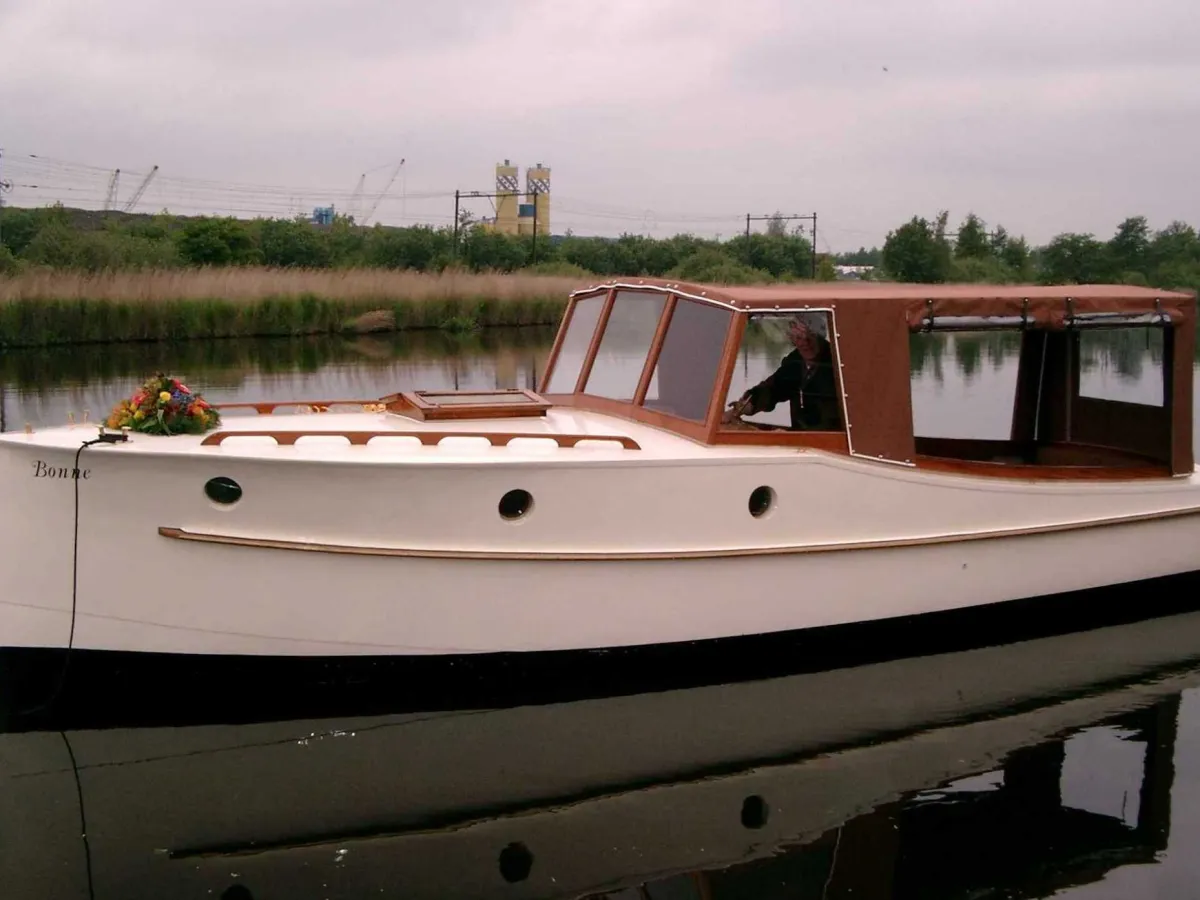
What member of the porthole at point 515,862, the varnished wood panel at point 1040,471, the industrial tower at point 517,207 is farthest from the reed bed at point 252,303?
the industrial tower at point 517,207

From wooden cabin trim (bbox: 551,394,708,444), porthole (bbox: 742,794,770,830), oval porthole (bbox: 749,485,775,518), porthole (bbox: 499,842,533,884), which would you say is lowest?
porthole (bbox: 499,842,533,884)

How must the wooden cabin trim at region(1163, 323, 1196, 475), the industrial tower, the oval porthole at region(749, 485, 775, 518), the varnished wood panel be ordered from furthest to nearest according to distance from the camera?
the industrial tower < the wooden cabin trim at region(1163, 323, 1196, 475) < the varnished wood panel < the oval porthole at region(749, 485, 775, 518)

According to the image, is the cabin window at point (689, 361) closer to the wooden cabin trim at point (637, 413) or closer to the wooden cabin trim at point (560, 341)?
the wooden cabin trim at point (637, 413)

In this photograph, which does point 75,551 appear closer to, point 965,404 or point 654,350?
point 654,350

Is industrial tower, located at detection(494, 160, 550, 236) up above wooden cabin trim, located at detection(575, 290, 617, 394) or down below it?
above

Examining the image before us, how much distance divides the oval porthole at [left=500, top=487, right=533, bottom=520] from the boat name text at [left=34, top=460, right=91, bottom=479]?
210 centimetres

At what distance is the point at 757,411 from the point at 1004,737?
2.35 metres

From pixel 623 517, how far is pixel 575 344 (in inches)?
95.8

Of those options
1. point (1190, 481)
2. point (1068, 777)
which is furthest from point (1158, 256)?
point (1068, 777)

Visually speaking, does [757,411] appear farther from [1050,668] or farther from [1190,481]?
[1190,481]

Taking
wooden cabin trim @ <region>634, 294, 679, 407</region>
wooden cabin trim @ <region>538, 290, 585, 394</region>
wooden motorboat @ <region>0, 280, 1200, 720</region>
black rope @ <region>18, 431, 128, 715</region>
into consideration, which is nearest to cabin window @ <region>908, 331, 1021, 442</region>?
wooden motorboat @ <region>0, 280, 1200, 720</region>

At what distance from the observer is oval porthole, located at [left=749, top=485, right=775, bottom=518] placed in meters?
7.18

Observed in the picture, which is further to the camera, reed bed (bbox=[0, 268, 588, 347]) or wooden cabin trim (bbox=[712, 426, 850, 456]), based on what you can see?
reed bed (bbox=[0, 268, 588, 347])

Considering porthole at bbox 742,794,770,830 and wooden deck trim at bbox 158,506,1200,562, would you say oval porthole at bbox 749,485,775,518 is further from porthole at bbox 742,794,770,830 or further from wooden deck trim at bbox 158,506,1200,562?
porthole at bbox 742,794,770,830
